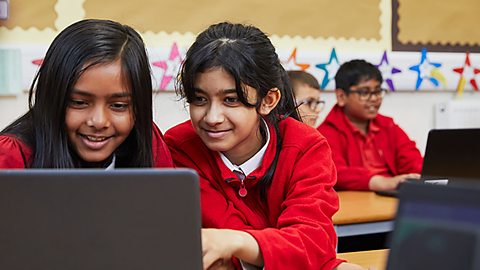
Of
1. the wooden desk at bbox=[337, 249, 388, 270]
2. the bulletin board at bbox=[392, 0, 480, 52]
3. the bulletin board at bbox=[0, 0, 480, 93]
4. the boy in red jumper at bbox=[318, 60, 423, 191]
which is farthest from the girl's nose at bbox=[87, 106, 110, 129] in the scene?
the bulletin board at bbox=[392, 0, 480, 52]

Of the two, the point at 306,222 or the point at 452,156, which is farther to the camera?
the point at 452,156

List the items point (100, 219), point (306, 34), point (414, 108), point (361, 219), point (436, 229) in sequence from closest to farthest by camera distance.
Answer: point (436, 229), point (100, 219), point (361, 219), point (306, 34), point (414, 108)

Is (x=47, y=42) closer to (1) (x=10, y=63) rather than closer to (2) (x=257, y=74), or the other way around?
(1) (x=10, y=63)

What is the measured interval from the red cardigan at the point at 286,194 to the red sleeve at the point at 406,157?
1372mm

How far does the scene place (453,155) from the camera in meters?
1.51

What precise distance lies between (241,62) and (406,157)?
5.00ft

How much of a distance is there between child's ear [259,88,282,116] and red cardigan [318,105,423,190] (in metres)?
1.12

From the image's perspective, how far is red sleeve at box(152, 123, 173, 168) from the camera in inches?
43.7

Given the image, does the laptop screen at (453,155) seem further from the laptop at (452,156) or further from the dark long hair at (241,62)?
the dark long hair at (241,62)

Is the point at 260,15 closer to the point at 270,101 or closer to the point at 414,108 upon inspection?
the point at 414,108

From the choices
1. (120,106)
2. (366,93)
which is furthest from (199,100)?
(366,93)

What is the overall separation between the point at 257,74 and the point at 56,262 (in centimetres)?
62

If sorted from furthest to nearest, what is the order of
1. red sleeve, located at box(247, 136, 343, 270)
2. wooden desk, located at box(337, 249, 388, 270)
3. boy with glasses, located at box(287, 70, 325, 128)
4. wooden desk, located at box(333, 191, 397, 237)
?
1. boy with glasses, located at box(287, 70, 325, 128)
2. wooden desk, located at box(333, 191, 397, 237)
3. wooden desk, located at box(337, 249, 388, 270)
4. red sleeve, located at box(247, 136, 343, 270)

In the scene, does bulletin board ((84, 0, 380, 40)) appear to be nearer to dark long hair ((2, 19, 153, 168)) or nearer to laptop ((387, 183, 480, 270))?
dark long hair ((2, 19, 153, 168))
